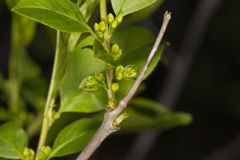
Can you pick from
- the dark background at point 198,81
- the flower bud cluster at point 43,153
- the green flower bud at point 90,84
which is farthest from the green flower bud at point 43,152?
the dark background at point 198,81

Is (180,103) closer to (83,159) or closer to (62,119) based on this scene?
(62,119)

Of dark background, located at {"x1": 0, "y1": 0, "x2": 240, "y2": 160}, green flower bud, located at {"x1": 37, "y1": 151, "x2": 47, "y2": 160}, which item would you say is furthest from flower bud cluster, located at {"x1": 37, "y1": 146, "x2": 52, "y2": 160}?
dark background, located at {"x1": 0, "y1": 0, "x2": 240, "y2": 160}

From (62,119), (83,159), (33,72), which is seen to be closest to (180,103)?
(33,72)

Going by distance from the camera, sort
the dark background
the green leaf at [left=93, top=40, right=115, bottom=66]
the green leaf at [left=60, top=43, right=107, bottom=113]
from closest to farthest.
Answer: the green leaf at [left=93, top=40, right=115, bottom=66]
the green leaf at [left=60, top=43, right=107, bottom=113]
the dark background

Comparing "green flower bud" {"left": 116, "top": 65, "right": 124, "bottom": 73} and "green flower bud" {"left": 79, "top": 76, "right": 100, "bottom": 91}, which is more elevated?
"green flower bud" {"left": 116, "top": 65, "right": 124, "bottom": 73}

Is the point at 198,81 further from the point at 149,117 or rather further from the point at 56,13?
the point at 56,13

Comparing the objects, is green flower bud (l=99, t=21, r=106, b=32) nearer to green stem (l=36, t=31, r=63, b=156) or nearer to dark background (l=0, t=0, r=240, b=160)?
green stem (l=36, t=31, r=63, b=156)
